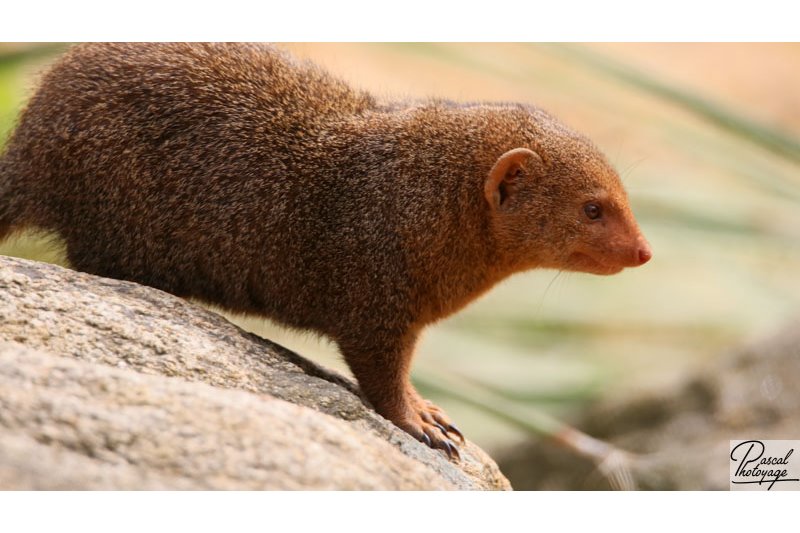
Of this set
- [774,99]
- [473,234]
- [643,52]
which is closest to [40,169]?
[473,234]

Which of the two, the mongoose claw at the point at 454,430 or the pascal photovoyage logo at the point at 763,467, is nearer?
the pascal photovoyage logo at the point at 763,467

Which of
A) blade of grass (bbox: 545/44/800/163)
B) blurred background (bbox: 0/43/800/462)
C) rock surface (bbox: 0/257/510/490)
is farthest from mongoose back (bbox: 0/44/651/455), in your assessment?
blade of grass (bbox: 545/44/800/163)

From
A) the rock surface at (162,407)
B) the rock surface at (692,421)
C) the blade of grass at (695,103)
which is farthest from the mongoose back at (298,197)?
the rock surface at (692,421)

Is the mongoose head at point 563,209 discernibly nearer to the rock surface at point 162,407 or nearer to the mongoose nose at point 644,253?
the mongoose nose at point 644,253

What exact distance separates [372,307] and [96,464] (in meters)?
2.13

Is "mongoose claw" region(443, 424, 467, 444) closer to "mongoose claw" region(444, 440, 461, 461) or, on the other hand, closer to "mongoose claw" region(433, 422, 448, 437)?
"mongoose claw" region(433, 422, 448, 437)

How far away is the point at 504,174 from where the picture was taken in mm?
5609

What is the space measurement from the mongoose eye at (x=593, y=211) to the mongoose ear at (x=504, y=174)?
0.36 metres

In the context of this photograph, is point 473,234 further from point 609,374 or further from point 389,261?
point 609,374

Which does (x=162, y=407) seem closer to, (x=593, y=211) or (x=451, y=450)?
(x=451, y=450)

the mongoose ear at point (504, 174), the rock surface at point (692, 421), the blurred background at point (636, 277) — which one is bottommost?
the rock surface at point (692, 421)

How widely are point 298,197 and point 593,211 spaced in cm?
158

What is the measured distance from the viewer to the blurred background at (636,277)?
801 cm

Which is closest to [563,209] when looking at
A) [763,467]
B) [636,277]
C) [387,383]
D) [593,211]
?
[593,211]
